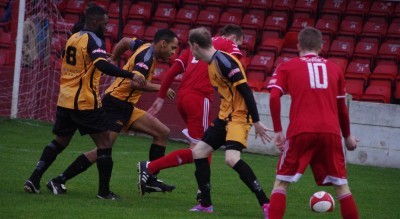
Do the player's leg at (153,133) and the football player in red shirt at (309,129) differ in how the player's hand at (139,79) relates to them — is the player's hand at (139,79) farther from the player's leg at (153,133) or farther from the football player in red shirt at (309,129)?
the football player in red shirt at (309,129)

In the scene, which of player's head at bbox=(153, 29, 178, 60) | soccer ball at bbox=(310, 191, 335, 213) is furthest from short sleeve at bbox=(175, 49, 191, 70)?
soccer ball at bbox=(310, 191, 335, 213)

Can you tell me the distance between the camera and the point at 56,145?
10.3 meters

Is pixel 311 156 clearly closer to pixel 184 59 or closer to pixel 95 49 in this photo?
pixel 95 49

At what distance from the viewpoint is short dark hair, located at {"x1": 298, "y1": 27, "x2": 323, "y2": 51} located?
8.13 metres

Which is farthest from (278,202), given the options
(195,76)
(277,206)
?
(195,76)

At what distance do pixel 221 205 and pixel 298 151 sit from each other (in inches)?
96.5

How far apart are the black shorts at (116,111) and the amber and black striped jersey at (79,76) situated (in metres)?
0.68

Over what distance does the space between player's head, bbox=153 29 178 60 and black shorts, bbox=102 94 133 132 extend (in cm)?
70

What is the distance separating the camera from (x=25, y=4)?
1859 cm

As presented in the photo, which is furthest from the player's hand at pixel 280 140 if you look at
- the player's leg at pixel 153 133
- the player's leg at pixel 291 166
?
the player's leg at pixel 153 133

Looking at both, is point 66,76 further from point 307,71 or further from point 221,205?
point 307,71

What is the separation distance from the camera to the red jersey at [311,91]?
7.95m

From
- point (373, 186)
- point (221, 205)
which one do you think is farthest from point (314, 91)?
point (373, 186)

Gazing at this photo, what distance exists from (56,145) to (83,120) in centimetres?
56
